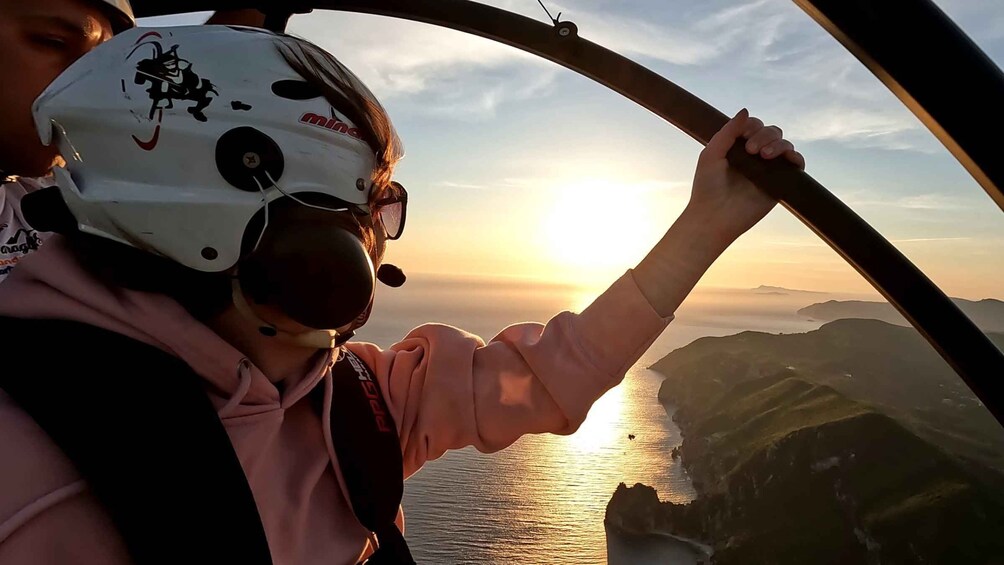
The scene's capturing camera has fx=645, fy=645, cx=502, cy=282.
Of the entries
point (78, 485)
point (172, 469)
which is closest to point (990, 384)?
point (172, 469)

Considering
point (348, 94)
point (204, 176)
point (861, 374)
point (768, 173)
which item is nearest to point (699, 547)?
point (861, 374)

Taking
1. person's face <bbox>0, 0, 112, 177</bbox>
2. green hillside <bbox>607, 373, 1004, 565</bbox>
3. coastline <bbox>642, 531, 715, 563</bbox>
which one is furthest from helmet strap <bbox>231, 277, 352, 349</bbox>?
coastline <bbox>642, 531, 715, 563</bbox>

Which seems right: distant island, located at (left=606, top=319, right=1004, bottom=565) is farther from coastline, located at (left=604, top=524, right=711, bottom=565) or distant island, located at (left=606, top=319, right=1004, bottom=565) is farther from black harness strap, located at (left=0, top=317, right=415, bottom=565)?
black harness strap, located at (left=0, top=317, right=415, bottom=565)

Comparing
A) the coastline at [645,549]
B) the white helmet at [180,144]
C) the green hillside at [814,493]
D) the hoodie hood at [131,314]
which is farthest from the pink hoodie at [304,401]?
the coastline at [645,549]

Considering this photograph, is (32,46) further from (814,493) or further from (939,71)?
(814,493)

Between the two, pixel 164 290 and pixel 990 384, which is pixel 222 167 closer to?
pixel 164 290
